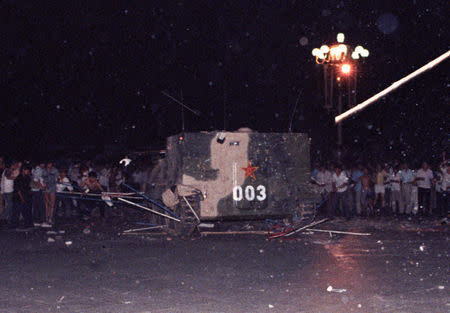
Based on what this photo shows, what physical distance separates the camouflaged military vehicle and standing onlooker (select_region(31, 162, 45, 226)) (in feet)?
15.8

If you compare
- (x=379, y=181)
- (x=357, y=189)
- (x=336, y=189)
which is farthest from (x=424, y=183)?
(x=336, y=189)

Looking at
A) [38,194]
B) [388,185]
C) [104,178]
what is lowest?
[38,194]

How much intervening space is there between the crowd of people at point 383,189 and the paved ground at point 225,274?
256 inches

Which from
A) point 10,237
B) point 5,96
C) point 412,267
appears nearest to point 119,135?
point 5,96

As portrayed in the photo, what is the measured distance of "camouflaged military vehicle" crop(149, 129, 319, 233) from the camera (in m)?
14.7

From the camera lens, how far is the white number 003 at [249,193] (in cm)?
1485

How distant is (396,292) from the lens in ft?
25.1

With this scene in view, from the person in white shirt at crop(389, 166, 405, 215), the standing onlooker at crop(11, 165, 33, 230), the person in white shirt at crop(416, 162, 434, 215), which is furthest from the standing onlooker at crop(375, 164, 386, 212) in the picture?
the standing onlooker at crop(11, 165, 33, 230)

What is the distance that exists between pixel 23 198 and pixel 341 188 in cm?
993

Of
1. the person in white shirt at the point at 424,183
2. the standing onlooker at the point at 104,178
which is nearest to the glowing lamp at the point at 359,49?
the person in white shirt at the point at 424,183

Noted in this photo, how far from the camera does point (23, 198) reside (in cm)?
1684

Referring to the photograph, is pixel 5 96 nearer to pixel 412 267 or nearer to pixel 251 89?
pixel 251 89

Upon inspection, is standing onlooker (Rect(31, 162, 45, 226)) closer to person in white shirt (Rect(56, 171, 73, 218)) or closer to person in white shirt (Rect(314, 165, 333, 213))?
person in white shirt (Rect(56, 171, 73, 218))

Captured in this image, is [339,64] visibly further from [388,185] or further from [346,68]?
[388,185]
